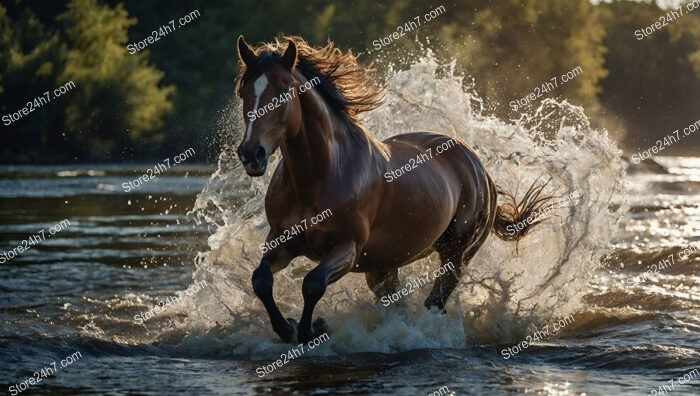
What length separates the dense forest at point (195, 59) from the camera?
46219 millimetres

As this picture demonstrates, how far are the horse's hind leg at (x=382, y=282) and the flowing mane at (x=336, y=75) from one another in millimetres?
1697

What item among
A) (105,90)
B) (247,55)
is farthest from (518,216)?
(105,90)

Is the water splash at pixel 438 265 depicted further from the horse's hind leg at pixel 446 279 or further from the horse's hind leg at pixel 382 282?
the horse's hind leg at pixel 382 282

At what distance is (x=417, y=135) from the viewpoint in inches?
389

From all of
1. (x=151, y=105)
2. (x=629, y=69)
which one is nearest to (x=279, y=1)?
(x=151, y=105)

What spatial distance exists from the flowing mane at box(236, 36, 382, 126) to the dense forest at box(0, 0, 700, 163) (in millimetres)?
29492

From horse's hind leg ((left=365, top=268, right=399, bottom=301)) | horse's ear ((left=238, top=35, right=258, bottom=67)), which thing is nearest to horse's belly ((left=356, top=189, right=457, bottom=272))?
horse's hind leg ((left=365, top=268, right=399, bottom=301))

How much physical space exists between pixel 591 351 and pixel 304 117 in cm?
271

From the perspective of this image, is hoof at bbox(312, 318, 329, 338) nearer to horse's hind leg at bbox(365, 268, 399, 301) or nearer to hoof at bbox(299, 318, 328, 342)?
hoof at bbox(299, 318, 328, 342)

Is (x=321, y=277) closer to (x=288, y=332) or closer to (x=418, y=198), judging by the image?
(x=288, y=332)

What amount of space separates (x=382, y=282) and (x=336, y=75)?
2.12 metres

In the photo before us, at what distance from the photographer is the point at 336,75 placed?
8.19 metres

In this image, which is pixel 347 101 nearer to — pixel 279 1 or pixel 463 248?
pixel 463 248

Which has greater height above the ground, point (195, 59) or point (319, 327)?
point (195, 59)
